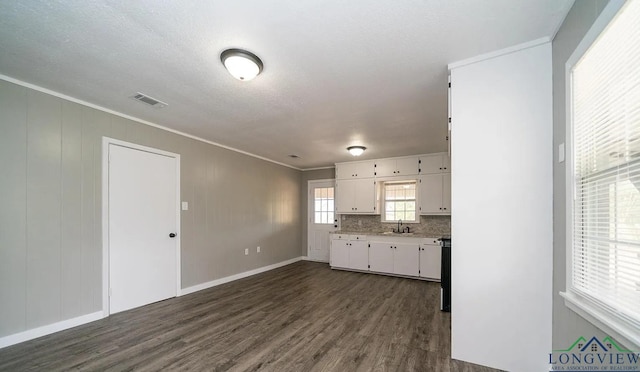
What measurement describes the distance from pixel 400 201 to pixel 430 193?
0.79 meters

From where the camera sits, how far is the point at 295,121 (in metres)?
3.64

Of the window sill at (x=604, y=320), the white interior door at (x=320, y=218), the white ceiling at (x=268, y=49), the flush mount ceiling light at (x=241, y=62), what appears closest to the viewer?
the window sill at (x=604, y=320)

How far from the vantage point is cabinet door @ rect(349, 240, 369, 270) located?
18.7ft

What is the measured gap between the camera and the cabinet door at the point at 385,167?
19.4 feet

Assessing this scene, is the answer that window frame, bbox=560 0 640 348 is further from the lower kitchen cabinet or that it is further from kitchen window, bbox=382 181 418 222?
kitchen window, bbox=382 181 418 222

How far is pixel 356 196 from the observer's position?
6.27 meters

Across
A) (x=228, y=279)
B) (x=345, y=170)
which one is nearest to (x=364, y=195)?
(x=345, y=170)

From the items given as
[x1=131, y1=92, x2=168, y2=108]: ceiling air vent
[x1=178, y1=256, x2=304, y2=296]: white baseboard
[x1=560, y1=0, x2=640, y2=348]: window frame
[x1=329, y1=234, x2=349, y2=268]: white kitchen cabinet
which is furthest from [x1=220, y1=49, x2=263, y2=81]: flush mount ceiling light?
[x1=329, y1=234, x2=349, y2=268]: white kitchen cabinet

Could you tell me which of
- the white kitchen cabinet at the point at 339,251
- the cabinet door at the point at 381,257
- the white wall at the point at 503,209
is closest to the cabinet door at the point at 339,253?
the white kitchen cabinet at the point at 339,251

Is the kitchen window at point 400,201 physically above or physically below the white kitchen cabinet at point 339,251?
above

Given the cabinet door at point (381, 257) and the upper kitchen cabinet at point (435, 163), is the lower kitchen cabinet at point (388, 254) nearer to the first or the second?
the cabinet door at point (381, 257)

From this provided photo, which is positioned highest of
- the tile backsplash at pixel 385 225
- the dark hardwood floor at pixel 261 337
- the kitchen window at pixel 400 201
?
the kitchen window at pixel 400 201

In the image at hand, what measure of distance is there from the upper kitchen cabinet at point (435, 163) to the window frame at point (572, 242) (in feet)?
12.6

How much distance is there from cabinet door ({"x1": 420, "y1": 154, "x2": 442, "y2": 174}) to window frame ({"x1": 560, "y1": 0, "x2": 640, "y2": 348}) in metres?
3.88
